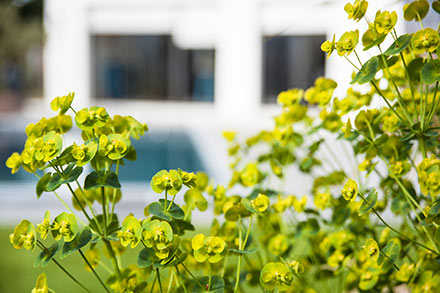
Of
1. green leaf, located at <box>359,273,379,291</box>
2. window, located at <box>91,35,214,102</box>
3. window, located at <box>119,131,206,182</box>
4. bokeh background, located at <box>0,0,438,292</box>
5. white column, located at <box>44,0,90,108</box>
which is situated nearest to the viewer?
green leaf, located at <box>359,273,379,291</box>

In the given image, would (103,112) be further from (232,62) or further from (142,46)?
(142,46)

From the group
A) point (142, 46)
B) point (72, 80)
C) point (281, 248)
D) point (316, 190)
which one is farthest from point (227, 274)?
point (142, 46)

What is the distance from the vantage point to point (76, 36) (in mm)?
13617

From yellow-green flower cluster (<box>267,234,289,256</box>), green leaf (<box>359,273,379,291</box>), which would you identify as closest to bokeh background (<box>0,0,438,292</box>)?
yellow-green flower cluster (<box>267,234,289,256</box>)

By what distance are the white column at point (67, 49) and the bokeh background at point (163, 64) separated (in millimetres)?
29

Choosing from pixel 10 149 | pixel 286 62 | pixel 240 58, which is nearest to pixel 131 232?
pixel 10 149

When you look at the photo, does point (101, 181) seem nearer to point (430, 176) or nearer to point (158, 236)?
point (158, 236)

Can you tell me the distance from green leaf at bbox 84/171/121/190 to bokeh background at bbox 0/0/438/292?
7.98 meters

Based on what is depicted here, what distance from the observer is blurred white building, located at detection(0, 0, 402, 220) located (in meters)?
12.4

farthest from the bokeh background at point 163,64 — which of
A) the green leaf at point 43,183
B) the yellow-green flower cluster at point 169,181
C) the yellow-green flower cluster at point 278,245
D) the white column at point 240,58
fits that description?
the yellow-green flower cluster at point 169,181

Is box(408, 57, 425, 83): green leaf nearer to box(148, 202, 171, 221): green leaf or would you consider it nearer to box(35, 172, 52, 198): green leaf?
box(148, 202, 171, 221): green leaf

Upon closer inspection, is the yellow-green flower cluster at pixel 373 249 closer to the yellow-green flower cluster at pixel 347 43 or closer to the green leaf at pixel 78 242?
the yellow-green flower cluster at pixel 347 43

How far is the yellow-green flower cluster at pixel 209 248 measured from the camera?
711mm

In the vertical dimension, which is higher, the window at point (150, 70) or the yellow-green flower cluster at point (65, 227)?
the window at point (150, 70)
